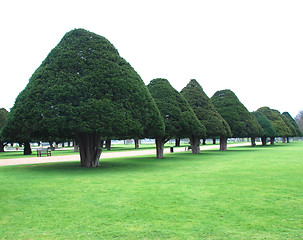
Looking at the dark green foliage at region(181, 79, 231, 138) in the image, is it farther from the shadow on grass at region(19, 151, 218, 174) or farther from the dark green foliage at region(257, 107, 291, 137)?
the dark green foliage at region(257, 107, 291, 137)

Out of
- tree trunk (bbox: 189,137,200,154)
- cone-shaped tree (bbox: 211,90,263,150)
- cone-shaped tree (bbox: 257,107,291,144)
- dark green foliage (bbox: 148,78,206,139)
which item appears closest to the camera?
dark green foliage (bbox: 148,78,206,139)

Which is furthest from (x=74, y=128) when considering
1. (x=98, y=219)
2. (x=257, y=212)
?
(x=257, y=212)

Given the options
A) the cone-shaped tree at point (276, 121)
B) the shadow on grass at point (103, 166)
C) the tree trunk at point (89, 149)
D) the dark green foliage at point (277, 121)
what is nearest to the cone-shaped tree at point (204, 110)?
the shadow on grass at point (103, 166)

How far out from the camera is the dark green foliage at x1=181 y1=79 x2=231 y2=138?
3088 cm

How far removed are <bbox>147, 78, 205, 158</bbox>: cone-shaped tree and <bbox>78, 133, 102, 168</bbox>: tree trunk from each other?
289 inches

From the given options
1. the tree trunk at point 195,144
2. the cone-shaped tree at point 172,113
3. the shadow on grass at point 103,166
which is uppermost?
the cone-shaped tree at point 172,113

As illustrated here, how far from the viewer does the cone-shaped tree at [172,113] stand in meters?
23.9

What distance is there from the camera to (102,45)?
17781 millimetres

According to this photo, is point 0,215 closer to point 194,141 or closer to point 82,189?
point 82,189

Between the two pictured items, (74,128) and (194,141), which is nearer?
(74,128)

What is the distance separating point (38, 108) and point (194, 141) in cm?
1925

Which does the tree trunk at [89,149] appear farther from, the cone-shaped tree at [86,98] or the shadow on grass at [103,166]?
the shadow on grass at [103,166]

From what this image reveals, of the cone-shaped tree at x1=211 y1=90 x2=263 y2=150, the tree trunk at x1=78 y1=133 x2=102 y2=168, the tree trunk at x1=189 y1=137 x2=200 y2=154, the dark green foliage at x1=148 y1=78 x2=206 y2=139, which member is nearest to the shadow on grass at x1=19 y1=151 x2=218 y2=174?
the tree trunk at x1=78 y1=133 x2=102 y2=168

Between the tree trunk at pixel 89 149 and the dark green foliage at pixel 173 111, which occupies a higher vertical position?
the dark green foliage at pixel 173 111
